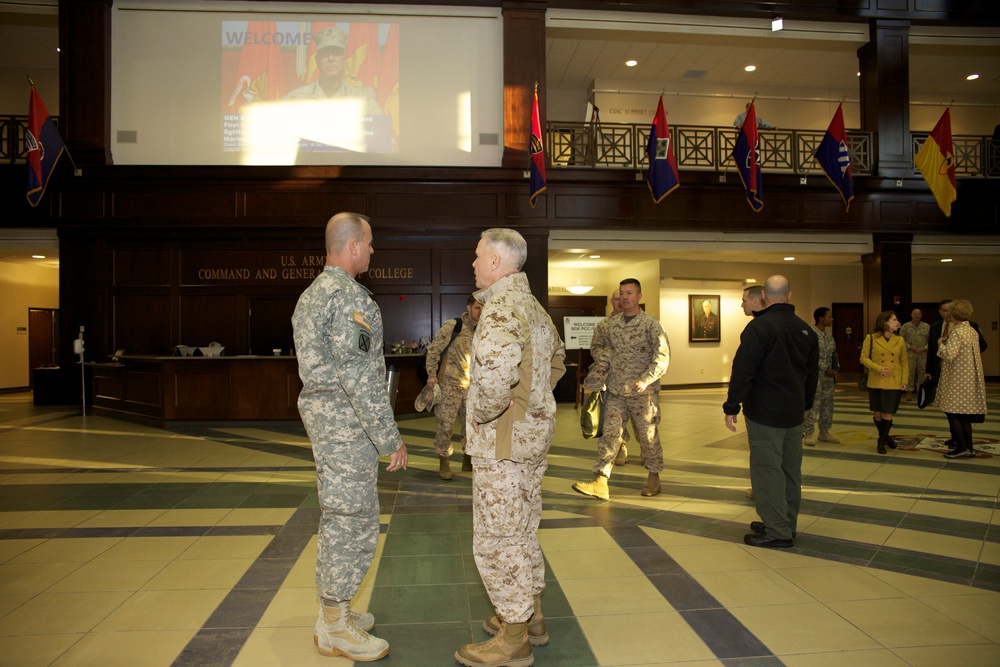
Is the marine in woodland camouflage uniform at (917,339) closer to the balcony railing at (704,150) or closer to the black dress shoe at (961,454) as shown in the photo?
the balcony railing at (704,150)

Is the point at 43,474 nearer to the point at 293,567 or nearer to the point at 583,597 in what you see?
the point at 293,567

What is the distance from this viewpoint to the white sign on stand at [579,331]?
1178cm

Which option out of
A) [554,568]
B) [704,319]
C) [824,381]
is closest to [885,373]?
[824,381]

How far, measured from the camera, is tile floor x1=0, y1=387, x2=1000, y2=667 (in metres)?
2.76

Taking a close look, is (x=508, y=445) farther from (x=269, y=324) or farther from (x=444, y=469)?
(x=269, y=324)

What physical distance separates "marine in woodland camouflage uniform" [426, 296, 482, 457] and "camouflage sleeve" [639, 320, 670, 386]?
5.11 feet

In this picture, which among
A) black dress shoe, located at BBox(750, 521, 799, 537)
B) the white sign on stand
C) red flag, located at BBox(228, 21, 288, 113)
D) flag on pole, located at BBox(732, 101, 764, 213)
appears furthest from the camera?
the white sign on stand

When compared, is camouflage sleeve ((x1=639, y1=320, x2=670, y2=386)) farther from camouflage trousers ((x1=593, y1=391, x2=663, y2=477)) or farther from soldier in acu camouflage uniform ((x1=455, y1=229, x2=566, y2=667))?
soldier in acu camouflage uniform ((x1=455, y1=229, x2=566, y2=667))

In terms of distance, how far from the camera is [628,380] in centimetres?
513

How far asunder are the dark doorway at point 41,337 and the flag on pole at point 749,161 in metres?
16.8

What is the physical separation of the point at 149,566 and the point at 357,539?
1900 mm

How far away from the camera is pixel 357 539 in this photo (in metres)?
2.65

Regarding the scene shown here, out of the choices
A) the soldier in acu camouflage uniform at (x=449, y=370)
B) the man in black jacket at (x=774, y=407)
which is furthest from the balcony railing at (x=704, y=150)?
the man in black jacket at (x=774, y=407)

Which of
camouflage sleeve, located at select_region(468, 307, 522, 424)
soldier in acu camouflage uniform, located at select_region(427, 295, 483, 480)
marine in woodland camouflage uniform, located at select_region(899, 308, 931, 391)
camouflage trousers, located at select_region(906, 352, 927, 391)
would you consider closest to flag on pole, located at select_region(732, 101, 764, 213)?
marine in woodland camouflage uniform, located at select_region(899, 308, 931, 391)
